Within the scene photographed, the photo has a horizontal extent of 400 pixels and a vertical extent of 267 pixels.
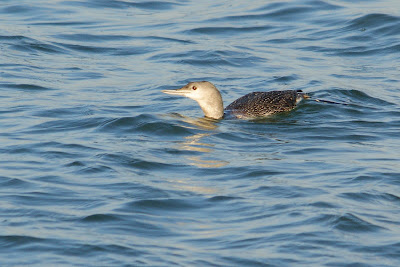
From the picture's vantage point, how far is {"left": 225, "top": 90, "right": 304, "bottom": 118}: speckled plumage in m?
11.2

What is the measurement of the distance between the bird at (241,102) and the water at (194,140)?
23 cm

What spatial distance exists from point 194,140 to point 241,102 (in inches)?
61.6

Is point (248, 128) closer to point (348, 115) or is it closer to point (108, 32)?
point (348, 115)

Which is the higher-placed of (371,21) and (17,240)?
(371,21)

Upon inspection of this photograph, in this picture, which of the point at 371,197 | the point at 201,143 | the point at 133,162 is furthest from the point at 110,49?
the point at 371,197

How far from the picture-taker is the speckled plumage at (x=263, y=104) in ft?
36.8

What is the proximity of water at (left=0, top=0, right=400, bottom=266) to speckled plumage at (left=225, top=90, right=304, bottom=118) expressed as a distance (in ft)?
0.76

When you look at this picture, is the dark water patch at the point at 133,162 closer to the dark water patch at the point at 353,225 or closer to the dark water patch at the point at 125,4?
the dark water patch at the point at 353,225

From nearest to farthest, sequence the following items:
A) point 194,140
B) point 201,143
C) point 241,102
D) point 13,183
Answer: point 13,183 < point 201,143 < point 194,140 < point 241,102

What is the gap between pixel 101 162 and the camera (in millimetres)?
8867

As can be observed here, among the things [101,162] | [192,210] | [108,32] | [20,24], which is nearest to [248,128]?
[101,162]

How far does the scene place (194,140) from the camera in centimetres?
1012

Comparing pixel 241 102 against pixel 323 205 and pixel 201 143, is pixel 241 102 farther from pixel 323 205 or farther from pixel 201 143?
pixel 323 205

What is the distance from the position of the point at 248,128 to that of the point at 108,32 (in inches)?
268
